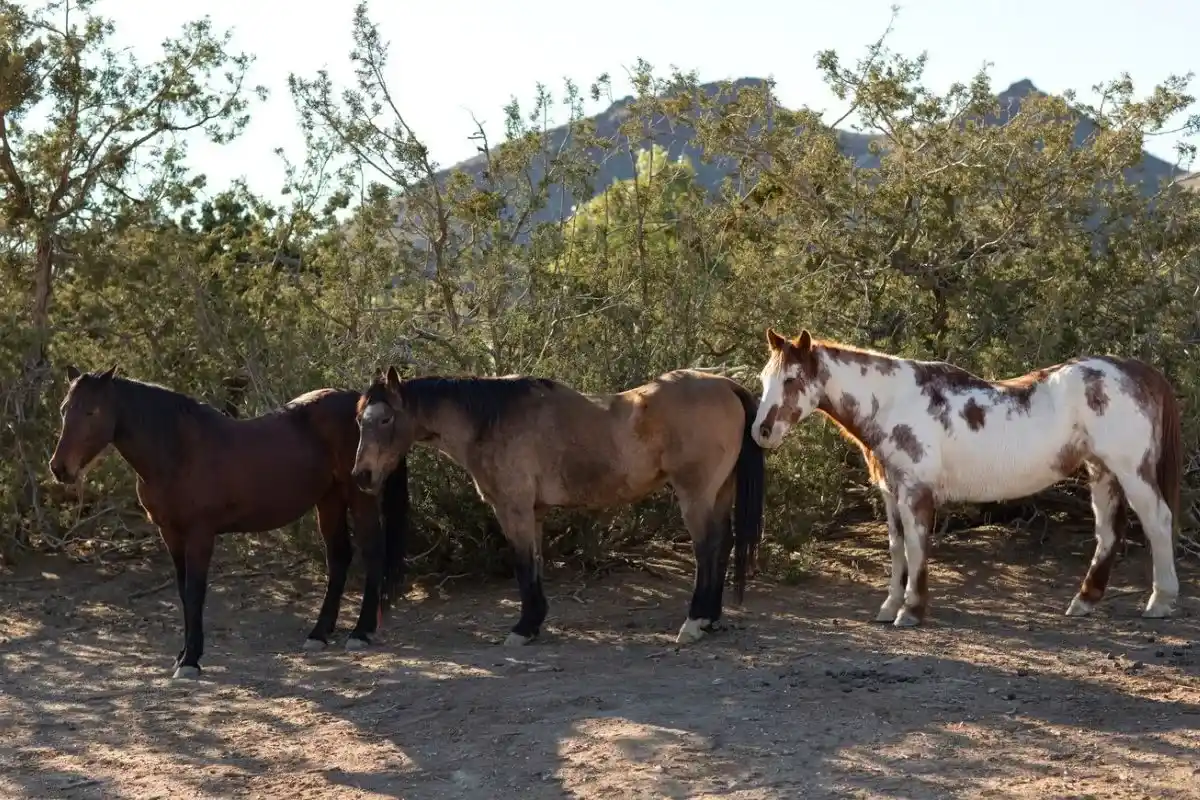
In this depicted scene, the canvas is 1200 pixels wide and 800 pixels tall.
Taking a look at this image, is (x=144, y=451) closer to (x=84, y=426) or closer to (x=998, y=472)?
(x=84, y=426)

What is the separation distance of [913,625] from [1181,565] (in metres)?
2.30

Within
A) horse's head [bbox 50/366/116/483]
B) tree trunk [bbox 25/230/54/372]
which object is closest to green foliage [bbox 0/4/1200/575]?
tree trunk [bbox 25/230/54/372]

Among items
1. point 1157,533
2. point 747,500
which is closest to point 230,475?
point 747,500

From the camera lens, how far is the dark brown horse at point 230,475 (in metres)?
7.40

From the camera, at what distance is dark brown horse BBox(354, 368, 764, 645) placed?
754 centimetres

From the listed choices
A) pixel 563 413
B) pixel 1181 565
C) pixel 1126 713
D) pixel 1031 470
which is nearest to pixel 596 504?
pixel 563 413

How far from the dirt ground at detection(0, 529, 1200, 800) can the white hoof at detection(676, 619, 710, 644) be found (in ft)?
0.26

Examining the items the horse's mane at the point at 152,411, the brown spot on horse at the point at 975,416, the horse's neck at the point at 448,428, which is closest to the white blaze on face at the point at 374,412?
the horse's neck at the point at 448,428

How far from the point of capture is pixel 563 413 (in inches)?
304

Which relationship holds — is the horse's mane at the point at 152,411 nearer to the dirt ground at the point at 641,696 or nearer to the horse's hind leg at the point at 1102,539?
the dirt ground at the point at 641,696

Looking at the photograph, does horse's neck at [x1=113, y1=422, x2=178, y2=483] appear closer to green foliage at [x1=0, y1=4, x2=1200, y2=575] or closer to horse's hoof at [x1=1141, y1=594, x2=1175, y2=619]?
green foliage at [x1=0, y1=4, x2=1200, y2=575]

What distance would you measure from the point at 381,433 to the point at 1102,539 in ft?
12.8

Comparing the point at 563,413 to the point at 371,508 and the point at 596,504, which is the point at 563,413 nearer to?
the point at 596,504

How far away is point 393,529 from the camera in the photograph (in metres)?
7.98
